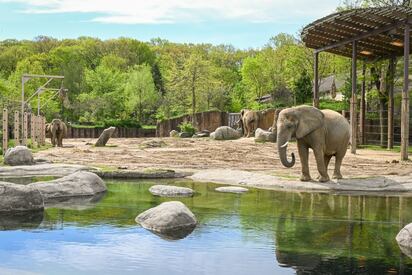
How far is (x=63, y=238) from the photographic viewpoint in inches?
331

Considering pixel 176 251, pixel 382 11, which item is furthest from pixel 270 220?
pixel 382 11

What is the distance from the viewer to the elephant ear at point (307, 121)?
43.7 ft

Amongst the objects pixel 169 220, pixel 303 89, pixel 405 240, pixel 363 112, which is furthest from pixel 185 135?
pixel 405 240

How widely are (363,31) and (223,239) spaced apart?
15754 mm

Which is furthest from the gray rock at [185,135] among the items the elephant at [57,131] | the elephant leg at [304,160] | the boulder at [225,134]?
the elephant leg at [304,160]

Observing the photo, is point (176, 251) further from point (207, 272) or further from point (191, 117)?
point (191, 117)

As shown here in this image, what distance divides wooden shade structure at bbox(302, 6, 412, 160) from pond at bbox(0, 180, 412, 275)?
8.56 metres

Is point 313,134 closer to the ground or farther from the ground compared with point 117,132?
farther from the ground

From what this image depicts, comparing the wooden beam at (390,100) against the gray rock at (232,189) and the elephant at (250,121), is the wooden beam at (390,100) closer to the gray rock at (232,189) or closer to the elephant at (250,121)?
the elephant at (250,121)

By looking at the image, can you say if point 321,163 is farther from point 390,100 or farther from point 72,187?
point 390,100

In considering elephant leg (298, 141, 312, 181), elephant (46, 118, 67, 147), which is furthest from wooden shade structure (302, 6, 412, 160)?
elephant (46, 118, 67, 147)

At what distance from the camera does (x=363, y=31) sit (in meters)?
22.3

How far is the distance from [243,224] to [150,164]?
9731 mm

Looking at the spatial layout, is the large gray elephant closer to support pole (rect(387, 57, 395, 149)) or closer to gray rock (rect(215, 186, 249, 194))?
gray rock (rect(215, 186, 249, 194))
